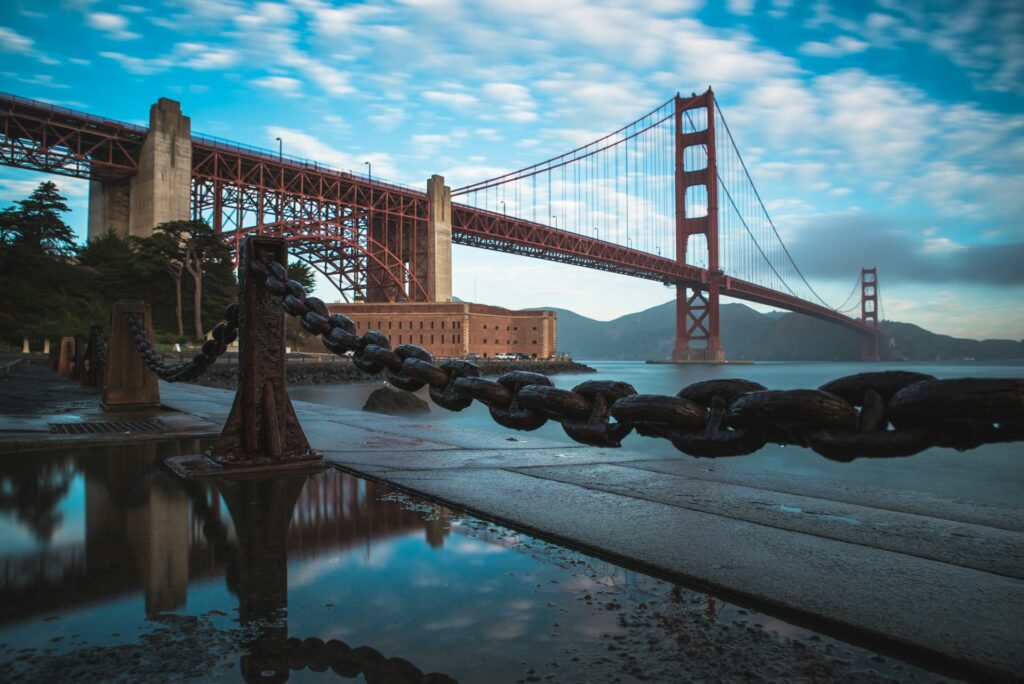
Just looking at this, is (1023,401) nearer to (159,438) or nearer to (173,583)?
(173,583)

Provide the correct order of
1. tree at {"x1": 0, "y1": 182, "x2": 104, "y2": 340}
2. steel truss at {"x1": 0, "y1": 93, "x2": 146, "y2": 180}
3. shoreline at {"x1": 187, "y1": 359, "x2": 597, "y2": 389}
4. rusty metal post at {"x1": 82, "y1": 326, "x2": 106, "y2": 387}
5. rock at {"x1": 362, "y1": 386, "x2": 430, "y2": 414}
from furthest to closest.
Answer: steel truss at {"x1": 0, "y1": 93, "x2": 146, "y2": 180}
tree at {"x1": 0, "y1": 182, "x2": 104, "y2": 340}
shoreline at {"x1": 187, "y1": 359, "x2": 597, "y2": 389}
rock at {"x1": 362, "y1": 386, "x2": 430, "y2": 414}
rusty metal post at {"x1": 82, "y1": 326, "x2": 106, "y2": 387}

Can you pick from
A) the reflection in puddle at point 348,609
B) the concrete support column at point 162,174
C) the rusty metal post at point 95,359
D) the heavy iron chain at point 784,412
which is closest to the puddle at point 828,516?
the reflection in puddle at point 348,609

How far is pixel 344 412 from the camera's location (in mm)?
5766

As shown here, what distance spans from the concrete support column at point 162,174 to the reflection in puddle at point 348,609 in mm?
35449

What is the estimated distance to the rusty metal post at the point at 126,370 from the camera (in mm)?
4984

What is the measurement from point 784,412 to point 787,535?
2.97ft

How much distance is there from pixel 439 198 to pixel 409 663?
167 ft

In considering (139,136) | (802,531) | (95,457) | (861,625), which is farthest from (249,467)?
(139,136)

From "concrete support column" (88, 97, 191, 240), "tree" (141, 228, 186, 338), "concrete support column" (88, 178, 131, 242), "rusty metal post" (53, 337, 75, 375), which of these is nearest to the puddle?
"rusty metal post" (53, 337, 75, 375)

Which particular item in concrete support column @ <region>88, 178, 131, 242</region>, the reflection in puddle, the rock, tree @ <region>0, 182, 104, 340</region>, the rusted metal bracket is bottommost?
the rock

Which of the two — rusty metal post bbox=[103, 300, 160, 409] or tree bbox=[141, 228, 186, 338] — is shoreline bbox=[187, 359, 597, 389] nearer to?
tree bbox=[141, 228, 186, 338]

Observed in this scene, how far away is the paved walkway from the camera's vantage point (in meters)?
1.12

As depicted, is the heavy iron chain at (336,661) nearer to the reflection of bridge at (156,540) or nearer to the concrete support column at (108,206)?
the reflection of bridge at (156,540)

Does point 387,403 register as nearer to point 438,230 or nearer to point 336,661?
point 336,661
